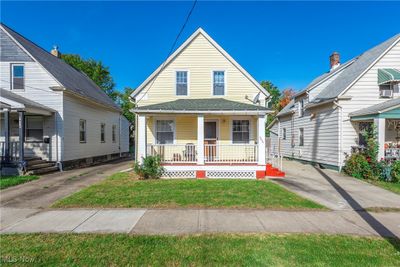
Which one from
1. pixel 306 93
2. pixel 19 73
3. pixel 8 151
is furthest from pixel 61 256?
pixel 306 93

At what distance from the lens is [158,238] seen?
4.68m

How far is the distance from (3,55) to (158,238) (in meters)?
14.9

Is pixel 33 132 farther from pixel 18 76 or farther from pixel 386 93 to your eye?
pixel 386 93

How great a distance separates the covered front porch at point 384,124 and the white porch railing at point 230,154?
595cm

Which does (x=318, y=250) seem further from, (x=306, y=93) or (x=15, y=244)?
(x=306, y=93)

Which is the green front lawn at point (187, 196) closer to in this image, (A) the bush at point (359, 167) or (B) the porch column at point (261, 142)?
(B) the porch column at point (261, 142)

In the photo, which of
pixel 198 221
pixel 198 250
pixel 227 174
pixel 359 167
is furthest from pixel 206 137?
pixel 198 250

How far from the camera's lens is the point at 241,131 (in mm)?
13953

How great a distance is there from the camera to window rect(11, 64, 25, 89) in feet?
44.5

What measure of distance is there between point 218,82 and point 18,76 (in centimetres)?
1146

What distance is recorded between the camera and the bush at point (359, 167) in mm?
A: 11867

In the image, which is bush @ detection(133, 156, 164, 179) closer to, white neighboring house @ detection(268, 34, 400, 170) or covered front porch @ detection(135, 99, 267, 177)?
covered front porch @ detection(135, 99, 267, 177)

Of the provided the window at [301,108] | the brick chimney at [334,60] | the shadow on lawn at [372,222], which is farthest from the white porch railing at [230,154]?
the brick chimney at [334,60]

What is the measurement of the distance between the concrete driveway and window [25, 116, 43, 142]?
43.6 feet
